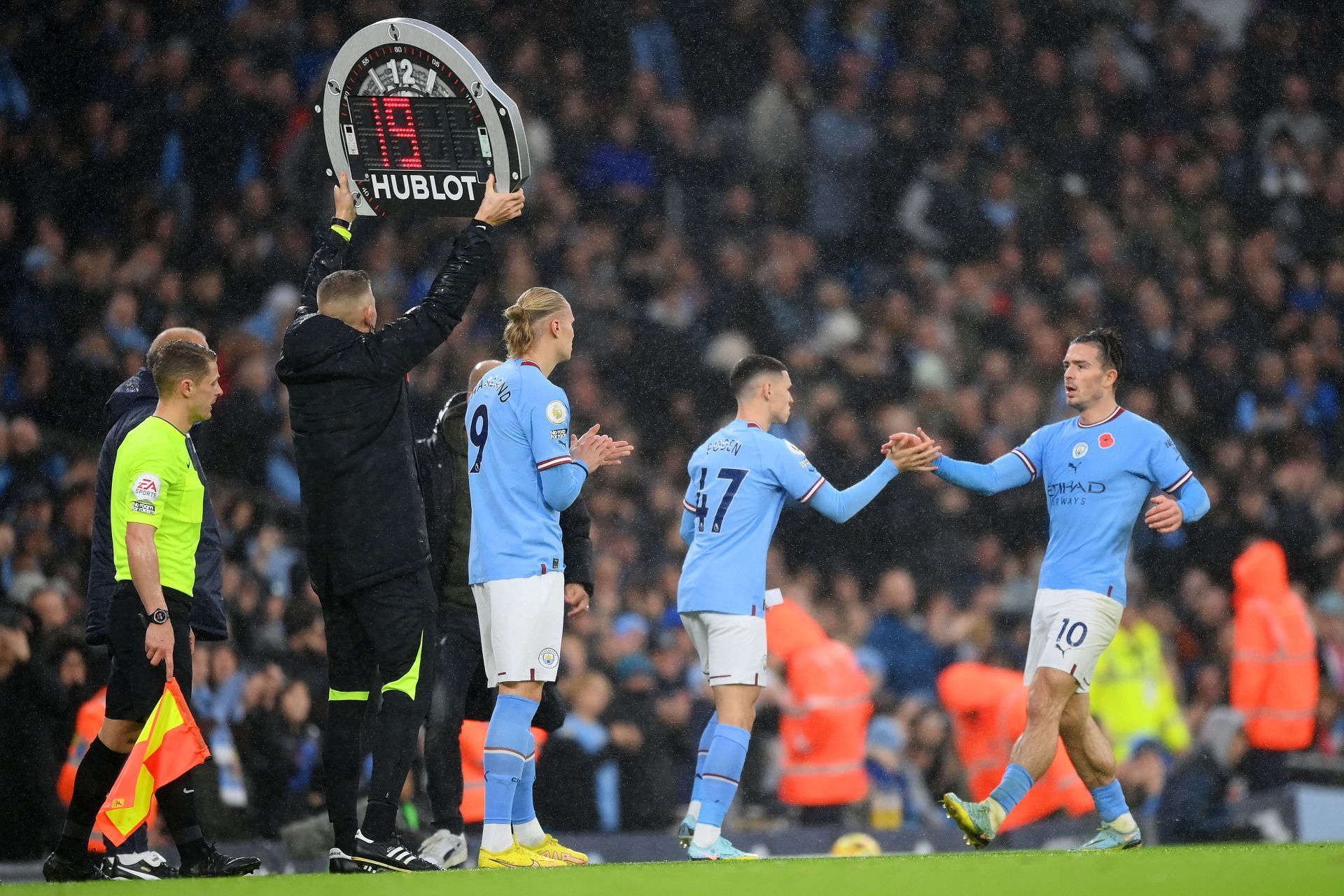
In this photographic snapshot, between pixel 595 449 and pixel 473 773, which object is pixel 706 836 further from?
pixel 473 773

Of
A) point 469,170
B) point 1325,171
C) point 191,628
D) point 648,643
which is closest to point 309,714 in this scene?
point 648,643

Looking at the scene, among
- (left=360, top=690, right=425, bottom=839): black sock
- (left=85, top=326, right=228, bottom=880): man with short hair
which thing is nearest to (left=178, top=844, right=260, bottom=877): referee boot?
(left=85, top=326, right=228, bottom=880): man with short hair

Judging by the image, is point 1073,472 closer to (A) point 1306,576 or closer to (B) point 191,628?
(B) point 191,628

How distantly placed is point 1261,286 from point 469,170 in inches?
290

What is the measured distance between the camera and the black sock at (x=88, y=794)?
4.48 metres

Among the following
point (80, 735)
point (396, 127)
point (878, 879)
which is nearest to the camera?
point (878, 879)

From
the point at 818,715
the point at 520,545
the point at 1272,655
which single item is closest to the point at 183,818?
the point at 520,545

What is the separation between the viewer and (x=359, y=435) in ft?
14.9

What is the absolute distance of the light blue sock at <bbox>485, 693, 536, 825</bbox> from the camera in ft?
14.7

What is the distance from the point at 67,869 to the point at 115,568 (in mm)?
833

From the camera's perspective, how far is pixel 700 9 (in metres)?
10.8

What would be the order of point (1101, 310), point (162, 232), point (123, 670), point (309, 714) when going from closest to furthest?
point (123, 670), point (309, 714), point (162, 232), point (1101, 310)

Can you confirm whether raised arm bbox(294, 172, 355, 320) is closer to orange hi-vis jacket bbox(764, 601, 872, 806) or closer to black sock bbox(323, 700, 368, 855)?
black sock bbox(323, 700, 368, 855)

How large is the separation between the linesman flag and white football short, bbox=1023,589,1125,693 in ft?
8.05
